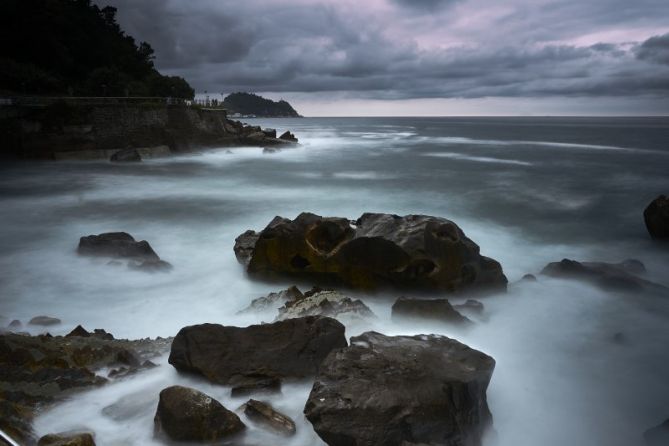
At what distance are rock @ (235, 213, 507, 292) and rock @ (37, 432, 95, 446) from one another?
17.0 feet

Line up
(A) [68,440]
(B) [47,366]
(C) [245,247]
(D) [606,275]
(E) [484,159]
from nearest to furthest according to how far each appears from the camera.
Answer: (A) [68,440] < (B) [47,366] < (D) [606,275] < (C) [245,247] < (E) [484,159]

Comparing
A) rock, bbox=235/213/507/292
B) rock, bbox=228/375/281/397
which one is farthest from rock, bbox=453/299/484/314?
rock, bbox=228/375/281/397

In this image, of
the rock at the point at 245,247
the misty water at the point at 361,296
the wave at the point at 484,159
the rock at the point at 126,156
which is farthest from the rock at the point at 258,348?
the wave at the point at 484,159

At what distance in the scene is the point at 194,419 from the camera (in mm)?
4449

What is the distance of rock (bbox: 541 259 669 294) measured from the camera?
30.9ft

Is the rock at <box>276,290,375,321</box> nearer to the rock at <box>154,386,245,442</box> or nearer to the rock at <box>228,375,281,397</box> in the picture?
the rock at <box>228,375,281,397</box>

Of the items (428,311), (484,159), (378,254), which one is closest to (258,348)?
(428,311)

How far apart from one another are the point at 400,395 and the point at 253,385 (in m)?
1.79

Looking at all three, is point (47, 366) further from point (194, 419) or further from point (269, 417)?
point (269, 417)

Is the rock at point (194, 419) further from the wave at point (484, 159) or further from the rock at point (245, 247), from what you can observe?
the wave at point (484, 159)

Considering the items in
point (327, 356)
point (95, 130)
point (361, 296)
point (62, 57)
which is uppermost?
point (62, 57)

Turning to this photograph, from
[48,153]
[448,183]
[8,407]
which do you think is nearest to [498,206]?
[448,183]

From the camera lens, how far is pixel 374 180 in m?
25.9

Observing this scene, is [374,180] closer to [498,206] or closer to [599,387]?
[498,206]
